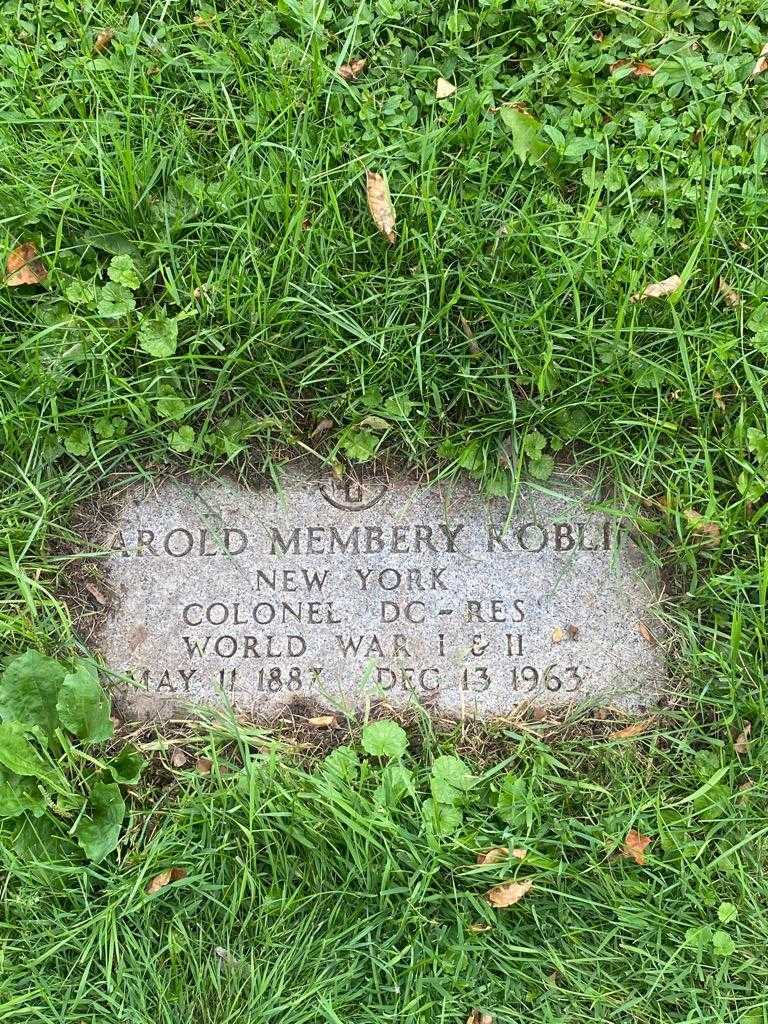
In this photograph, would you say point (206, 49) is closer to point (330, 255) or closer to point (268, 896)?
point (330, 255)

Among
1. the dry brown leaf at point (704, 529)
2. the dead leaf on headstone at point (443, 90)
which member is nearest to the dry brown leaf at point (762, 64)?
the dead leaf on headstone at point (443, 90)

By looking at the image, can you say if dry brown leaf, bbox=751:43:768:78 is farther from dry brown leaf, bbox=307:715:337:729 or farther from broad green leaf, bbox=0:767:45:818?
broad green leaf, bbox=0:767:45:818

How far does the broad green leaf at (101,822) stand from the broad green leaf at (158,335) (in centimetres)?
111

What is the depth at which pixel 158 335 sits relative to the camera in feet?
7.22

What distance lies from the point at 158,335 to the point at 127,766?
3.67 feet

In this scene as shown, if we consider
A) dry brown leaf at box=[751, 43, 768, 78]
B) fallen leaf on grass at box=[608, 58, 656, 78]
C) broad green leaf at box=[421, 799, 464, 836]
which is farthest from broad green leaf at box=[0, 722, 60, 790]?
dry brown leaf at box=[751, 43, 768, 78]

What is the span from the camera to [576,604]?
2229mm

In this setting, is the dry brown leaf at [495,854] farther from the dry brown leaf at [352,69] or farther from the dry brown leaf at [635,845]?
the dry brown leaf at [352,69]

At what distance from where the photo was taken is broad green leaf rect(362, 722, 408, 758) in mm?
2062

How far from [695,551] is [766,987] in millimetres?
1064

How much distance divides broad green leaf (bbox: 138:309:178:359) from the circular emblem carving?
54 cm

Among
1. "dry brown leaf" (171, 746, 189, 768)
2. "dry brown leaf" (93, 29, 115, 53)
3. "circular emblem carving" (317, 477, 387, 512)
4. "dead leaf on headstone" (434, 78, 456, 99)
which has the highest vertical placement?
"dry brown leaf" (93, 29, 115, 53)

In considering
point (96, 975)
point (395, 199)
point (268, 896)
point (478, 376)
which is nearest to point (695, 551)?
point (478, 376)

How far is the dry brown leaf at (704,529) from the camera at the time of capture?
216 centimetres
